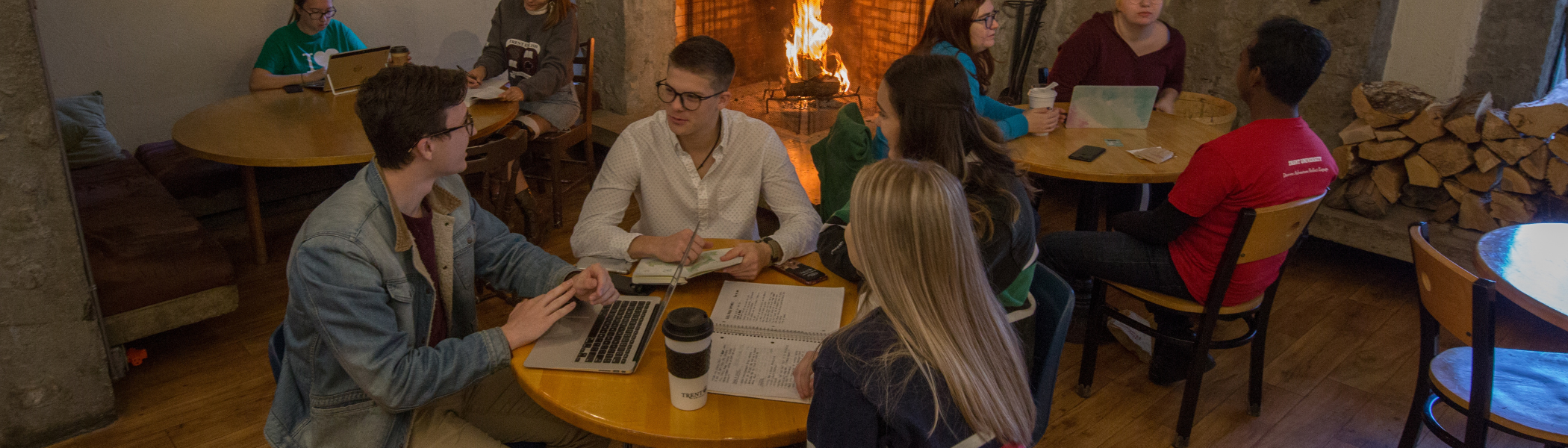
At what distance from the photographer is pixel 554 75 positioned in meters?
4.30

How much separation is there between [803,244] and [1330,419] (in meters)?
1.84

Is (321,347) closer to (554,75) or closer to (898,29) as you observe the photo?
(554,75)

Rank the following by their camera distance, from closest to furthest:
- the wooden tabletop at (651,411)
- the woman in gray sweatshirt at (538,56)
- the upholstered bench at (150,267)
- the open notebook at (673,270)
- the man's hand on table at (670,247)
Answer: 1. the wooden tabletop at (651,411)
2. the open notebook at (673,270)
3. the man's hand on table at (670,247)
4. the upholstered bench at (150,267)
5. the woman in gray sweatshirt at (538,56)

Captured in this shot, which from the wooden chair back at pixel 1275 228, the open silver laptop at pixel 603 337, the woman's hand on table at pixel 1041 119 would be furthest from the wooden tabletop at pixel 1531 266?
the open silver laptop at pixel 603 337

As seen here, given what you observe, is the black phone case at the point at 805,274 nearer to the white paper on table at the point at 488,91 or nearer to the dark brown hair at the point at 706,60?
the dark brown hair at the point at 706,60

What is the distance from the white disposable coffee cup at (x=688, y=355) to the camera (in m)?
1.33

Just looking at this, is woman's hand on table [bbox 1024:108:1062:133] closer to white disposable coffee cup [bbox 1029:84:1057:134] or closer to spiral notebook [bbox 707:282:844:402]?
white disposable coffee cup [bbox 1029:84:1057:134]

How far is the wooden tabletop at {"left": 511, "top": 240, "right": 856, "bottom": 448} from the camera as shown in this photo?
138cm

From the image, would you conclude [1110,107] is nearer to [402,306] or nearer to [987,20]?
[987,20]

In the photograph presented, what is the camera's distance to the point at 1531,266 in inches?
82.0

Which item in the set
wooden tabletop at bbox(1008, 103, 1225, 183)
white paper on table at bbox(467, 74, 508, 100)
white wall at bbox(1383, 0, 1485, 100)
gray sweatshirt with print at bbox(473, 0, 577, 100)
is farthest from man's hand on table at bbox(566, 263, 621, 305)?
white wall at bbox(1383, 0, 1485, 100)

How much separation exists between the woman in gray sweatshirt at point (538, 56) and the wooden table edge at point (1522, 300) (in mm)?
3563

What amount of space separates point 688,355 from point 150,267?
244 centimetres

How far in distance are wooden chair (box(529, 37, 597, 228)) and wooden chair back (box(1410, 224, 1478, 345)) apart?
337 cm
